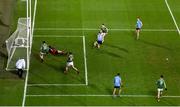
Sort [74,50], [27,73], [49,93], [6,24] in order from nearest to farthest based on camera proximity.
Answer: [49,93] → [27,73] → [74,50] → [6,24]

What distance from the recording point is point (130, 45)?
35062 millimetres

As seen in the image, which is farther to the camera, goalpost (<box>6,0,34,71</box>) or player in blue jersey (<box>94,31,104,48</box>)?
→ player in blue jersey (<box>94,31,104,48</box>)

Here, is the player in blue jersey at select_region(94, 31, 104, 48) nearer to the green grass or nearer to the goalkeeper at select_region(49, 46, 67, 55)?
the green grass

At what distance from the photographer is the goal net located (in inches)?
1261

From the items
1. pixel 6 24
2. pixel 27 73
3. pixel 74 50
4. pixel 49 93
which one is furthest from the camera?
pixel 6 24

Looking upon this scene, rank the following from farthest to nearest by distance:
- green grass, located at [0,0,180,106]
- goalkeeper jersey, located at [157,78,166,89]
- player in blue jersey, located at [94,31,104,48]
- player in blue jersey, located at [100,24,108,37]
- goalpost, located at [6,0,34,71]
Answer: player in blue jersey, located at [100,24,108,37] < player in blue jersey, located at [94,31,104,48] < goalpost, located at [6,0,34,71] < green grass, located at [0,0,180,106] < goalkeeper jersey, located at [157,78,166,89]

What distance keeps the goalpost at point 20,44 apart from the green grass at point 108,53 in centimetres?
91

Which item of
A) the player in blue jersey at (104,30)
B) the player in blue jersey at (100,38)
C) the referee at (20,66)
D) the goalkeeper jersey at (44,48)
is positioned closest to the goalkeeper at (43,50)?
the goalkeeper jersey at (44,48)

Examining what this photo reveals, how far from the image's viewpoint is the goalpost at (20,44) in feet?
105

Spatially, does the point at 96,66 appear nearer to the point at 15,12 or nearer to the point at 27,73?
the point at 27,73

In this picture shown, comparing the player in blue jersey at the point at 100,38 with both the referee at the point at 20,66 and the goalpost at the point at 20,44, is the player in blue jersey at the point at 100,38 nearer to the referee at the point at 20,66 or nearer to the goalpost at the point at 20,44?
the goalpost at the point at 20,44

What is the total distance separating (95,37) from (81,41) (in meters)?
1.14

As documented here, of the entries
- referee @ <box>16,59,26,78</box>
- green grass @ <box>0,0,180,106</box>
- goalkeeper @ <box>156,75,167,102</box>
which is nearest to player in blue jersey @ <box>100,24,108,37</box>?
green grass @ <box>0,0,180,106</box>

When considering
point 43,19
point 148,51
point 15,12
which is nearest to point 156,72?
point 148,51
